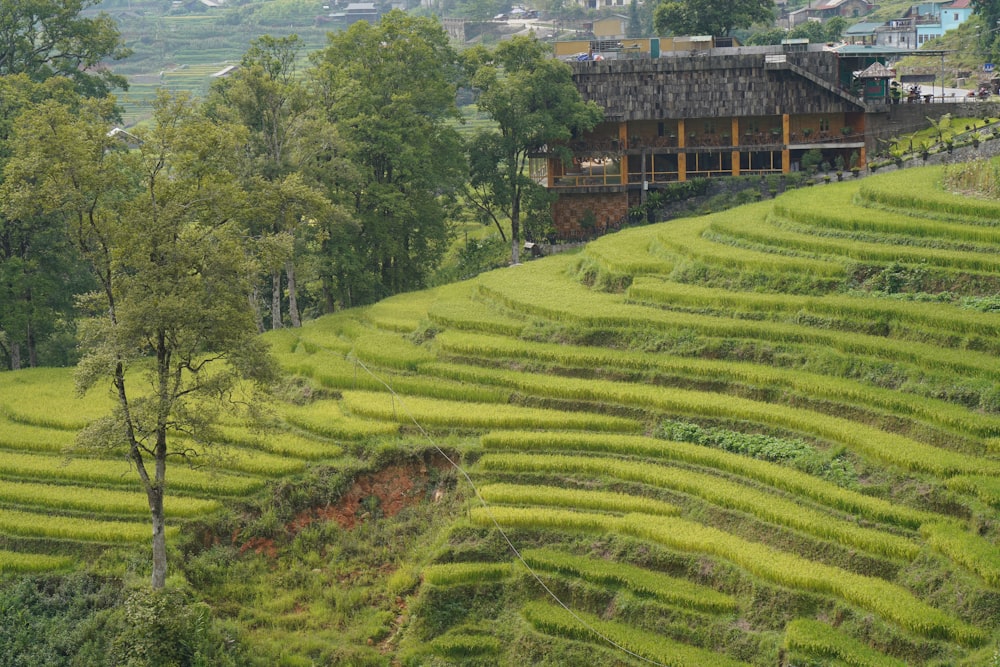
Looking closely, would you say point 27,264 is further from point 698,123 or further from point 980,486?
point 980,486

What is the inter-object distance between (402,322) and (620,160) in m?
20.2

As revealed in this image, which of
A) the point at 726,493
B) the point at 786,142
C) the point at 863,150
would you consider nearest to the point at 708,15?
the point at 786,142

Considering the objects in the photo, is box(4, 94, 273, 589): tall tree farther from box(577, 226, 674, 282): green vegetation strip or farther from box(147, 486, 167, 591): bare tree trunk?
box(577, 226, 674, 282): green vegetation strip

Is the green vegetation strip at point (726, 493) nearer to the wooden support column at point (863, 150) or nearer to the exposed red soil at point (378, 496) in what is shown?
the exposed red soil at point (378, 496)

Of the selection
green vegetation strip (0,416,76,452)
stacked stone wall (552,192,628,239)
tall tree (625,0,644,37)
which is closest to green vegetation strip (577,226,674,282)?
stacked stone wall (552,192,628,239)

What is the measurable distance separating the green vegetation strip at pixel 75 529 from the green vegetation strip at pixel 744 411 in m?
9.73

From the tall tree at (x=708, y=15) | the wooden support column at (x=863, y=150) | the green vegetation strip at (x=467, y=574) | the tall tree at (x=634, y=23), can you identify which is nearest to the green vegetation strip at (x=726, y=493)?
the green vegetation strip at (x=467, y=574)

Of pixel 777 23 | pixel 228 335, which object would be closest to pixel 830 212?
pixel 228 335

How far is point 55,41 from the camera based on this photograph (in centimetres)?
5138

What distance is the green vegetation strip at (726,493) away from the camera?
77.9 ft

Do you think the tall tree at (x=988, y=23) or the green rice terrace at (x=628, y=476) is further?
the tall tree at (x=988, y=23)

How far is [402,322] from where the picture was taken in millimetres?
39938

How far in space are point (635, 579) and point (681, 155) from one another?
35129mm

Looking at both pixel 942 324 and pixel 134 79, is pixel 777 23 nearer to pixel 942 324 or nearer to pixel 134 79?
pixel 134 79
